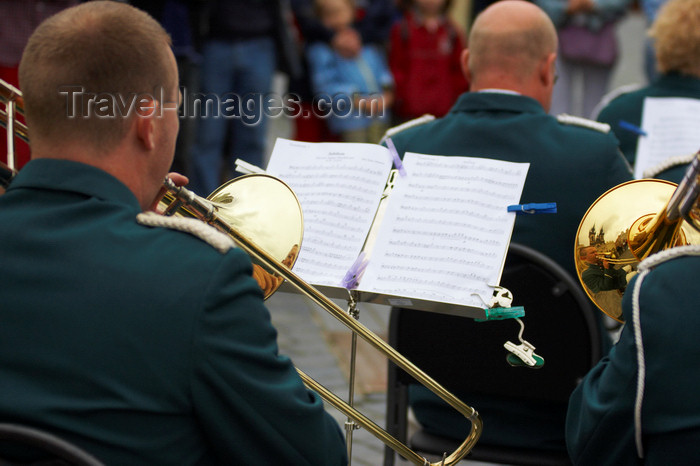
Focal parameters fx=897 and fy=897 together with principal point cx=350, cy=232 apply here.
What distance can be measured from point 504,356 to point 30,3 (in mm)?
2972

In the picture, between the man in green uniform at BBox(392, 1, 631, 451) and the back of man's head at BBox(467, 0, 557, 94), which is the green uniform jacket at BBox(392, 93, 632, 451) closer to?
the man in green uniform at BBox(392, 1, 631, 451)

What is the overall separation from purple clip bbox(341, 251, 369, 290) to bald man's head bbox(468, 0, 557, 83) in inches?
40.5

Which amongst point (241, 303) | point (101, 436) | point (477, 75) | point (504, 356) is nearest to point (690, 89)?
point (477, 75)

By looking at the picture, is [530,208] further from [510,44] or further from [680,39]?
[680,39]

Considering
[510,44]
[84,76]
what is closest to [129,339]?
[84,76]

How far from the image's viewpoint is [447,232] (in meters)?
1.97

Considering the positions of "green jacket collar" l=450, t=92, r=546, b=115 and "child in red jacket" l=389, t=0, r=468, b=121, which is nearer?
"green jacket collar" l=450, t=92, r=546, b=115

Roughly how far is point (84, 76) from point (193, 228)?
0.30 m

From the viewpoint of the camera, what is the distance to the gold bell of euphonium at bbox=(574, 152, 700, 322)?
68.3 inches

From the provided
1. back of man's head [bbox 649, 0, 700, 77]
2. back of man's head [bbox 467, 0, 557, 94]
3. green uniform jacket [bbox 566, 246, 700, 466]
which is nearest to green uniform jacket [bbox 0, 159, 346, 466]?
green uniform jacket [bbox 566, 246, 700, 466]

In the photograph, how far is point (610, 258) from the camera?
181cm

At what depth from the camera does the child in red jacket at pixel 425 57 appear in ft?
19.8

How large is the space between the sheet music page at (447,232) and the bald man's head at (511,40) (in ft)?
2.67

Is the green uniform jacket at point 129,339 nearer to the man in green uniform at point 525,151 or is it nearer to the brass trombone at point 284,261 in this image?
the brass trombone at point 284,261
